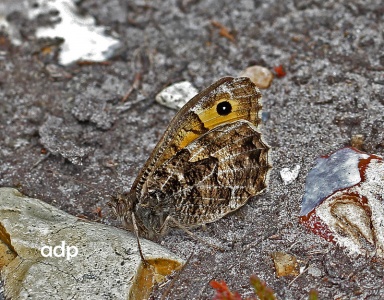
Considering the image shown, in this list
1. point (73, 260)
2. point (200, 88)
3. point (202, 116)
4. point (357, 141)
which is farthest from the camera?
point (200, 88)

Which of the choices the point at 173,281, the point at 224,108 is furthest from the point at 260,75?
the point at 173,281

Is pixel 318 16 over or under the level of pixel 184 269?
over

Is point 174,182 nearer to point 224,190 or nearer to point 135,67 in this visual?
point 224,190

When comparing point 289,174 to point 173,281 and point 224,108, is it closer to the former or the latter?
point 224,108

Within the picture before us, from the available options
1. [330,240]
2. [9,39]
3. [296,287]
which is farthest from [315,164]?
[9,39]

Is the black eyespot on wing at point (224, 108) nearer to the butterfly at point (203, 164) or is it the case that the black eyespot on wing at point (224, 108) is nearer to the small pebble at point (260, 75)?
the butterfly at point (203, 164)

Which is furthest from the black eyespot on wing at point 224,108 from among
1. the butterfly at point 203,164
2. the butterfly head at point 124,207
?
the butterfly head at point 124,207
